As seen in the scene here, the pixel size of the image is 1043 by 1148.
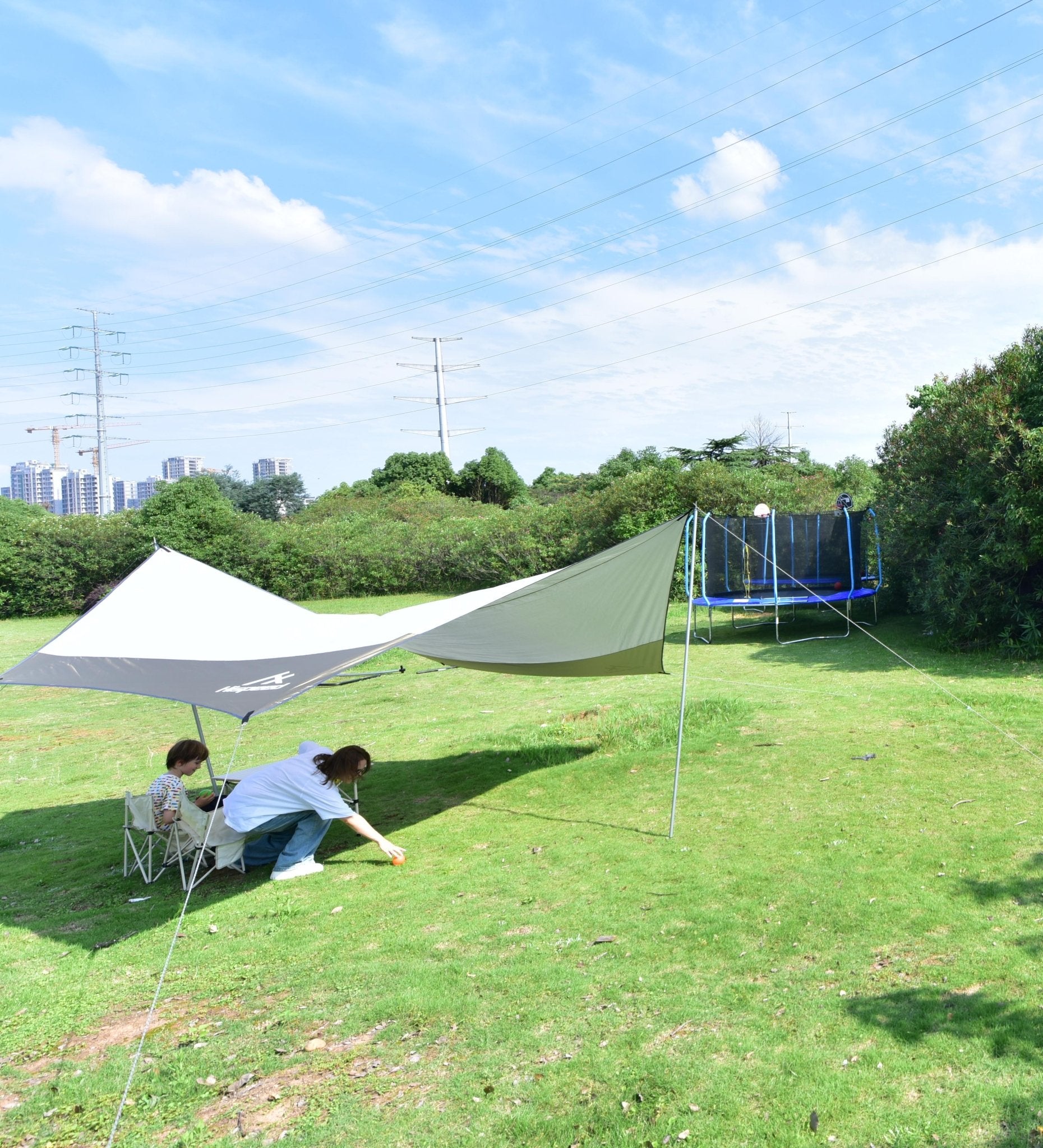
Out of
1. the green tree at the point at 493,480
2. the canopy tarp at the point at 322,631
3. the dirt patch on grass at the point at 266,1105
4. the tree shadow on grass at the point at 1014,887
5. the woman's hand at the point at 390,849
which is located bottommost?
the dirt patch on grass at the point at 266,1105

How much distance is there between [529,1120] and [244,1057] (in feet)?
3.91

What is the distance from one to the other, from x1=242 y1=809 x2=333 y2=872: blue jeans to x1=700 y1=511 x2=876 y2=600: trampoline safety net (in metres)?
8.61

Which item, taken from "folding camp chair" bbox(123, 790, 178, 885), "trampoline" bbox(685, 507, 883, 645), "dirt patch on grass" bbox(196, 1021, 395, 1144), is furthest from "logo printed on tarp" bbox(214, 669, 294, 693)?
"trampoline" bbox(685, 507, 883, 645)

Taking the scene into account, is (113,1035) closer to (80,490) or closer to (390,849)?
(390,849)

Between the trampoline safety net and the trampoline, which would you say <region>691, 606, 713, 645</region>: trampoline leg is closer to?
the trampoline

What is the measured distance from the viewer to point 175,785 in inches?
206

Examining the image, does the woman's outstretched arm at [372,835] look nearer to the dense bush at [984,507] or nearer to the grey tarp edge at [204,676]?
the grey tarp edge at [204,676]

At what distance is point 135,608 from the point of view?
6.30 m

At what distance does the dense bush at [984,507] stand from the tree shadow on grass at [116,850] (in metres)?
5.39

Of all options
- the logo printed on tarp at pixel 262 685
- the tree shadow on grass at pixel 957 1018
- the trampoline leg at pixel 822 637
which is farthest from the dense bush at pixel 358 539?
the tree shadow on grass at pixel 957 1018

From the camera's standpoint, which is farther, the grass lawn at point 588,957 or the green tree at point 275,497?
the green tree at point 275,497

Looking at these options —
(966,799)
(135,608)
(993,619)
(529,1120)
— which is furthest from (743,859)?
(993,619)

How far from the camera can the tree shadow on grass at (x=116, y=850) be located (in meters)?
4.91

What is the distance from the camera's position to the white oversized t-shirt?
5.19 metres
